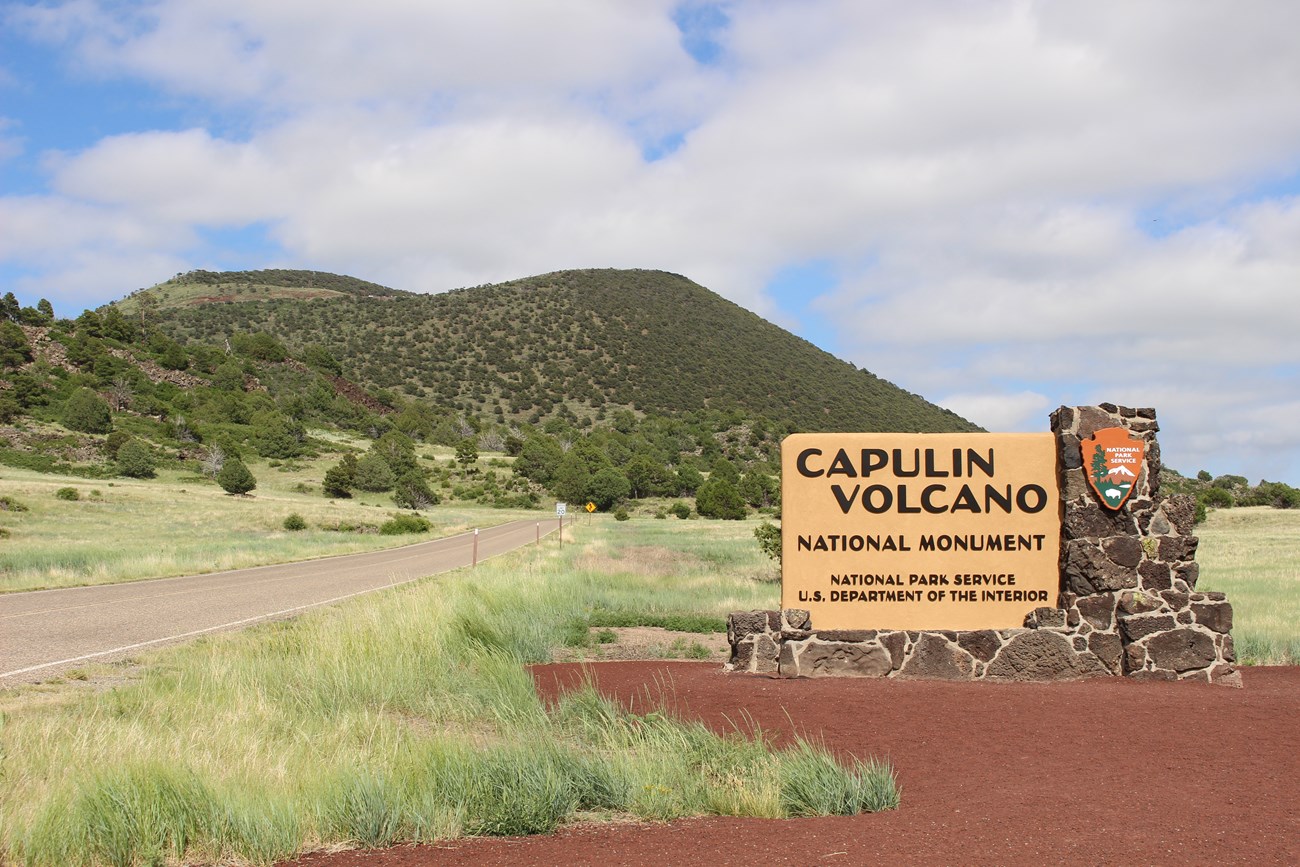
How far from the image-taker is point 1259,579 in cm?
2553

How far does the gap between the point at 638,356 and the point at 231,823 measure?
320ft

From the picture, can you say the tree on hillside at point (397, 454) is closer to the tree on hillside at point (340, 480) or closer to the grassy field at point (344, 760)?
the tree on hillside at point (340, 480)

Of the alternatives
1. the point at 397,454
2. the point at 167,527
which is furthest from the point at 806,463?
the point at 397,454

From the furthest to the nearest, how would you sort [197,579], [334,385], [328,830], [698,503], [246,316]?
[246,316]
[334,385]
[698,503]
[197,579]
[328,830]

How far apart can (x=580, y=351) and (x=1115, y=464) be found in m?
92.6

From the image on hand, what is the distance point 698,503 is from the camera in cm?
6925

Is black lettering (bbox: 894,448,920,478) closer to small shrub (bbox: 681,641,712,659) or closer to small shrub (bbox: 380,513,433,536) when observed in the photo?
small shrub (bbox: 681,641,712,659)

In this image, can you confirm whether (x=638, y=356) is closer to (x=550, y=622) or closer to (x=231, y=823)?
(x=550, y=622)

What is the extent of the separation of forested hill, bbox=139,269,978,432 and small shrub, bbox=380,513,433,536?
1710 inches

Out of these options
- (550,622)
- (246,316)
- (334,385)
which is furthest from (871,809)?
(246,316)

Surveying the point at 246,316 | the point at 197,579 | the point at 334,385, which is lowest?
the point at 197,579

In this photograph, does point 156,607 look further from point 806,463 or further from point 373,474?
point 373,474

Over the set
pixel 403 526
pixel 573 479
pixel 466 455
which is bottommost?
pixel 403 526

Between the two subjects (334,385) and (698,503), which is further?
(334,385)
